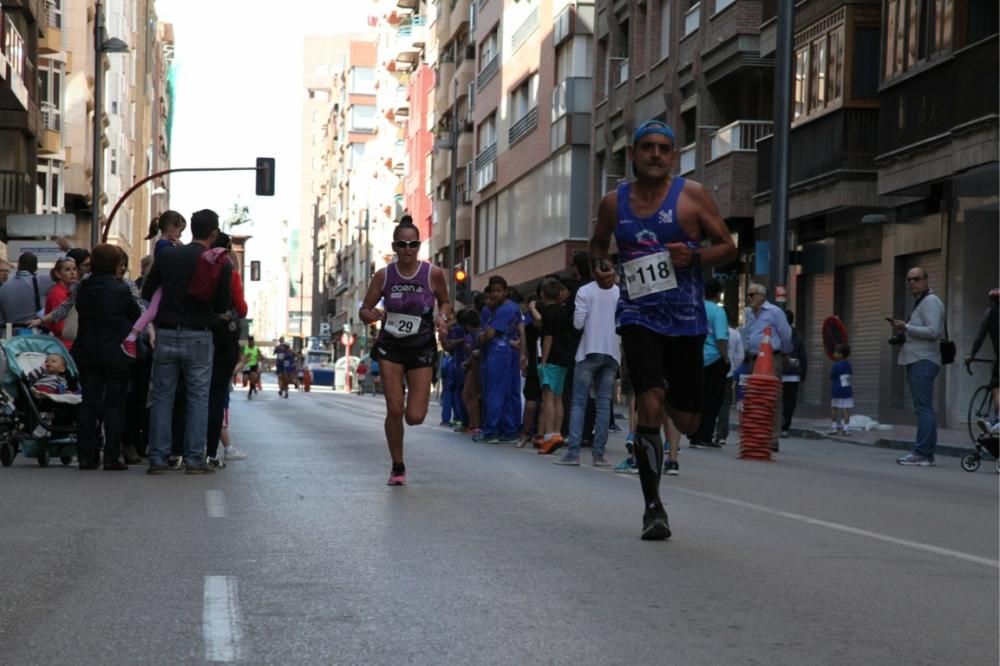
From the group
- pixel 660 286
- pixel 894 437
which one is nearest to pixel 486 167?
pixel 894 437

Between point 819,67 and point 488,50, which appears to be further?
point 488,50

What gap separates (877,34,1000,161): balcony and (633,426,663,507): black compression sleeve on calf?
53.4 feet

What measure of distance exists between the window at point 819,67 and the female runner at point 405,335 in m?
19.8

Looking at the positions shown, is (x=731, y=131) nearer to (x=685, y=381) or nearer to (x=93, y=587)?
(x=685, y=381)

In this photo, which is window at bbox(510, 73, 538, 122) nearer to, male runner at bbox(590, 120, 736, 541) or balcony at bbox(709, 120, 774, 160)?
balcony at bbox(709, 120, 774, 160)

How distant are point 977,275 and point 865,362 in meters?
4.94

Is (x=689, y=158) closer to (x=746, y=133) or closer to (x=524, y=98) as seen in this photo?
(x=746, y=133)

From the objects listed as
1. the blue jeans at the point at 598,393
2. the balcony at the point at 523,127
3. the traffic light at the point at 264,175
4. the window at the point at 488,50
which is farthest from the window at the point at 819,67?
the window at the point at 488,50

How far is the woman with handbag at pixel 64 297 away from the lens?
1590 cm

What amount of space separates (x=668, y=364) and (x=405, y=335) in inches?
141

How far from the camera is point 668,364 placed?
9.03 m

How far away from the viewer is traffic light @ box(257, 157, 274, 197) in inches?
1900

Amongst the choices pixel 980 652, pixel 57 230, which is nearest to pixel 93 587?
pixel 980 652

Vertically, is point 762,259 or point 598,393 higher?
point 762,259
